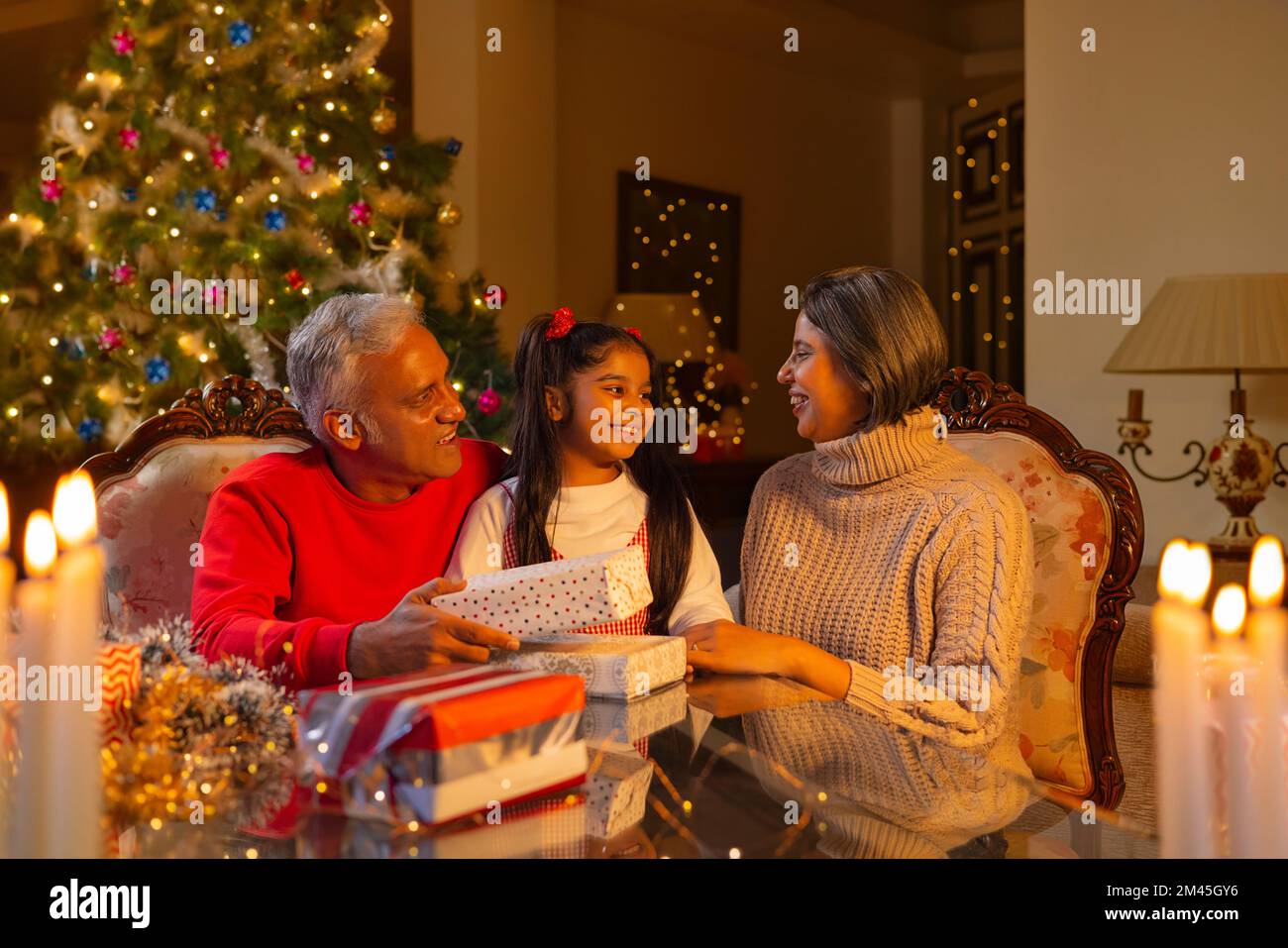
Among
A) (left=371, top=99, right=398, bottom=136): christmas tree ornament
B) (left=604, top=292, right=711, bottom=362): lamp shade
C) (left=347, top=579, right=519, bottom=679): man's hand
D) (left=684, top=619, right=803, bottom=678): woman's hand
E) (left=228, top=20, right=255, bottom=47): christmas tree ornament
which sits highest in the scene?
(left=228, top=20, right=255, bottom=47): christmas tree ornament

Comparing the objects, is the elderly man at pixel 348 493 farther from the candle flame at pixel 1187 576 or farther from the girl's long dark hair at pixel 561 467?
the candle flame at pixel 1187 576

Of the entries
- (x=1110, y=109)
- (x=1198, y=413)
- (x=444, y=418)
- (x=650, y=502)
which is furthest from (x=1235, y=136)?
(x=444, y=418)

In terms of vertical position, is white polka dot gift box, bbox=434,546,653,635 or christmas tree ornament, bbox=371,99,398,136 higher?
christmas tree ornament, bbox=371,99,398,136

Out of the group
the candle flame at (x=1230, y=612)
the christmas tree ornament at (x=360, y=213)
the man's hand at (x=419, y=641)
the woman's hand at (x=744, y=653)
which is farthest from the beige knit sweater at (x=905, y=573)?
the christmas tree ornament at (x=360, y=213)

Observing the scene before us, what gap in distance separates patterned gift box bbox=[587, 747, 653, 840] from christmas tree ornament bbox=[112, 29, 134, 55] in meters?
4.99

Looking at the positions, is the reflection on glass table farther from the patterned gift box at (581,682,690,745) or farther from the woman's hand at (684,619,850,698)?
the woman's hand at (684,619,850,698)

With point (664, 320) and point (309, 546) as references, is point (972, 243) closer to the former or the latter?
point (664, 320)

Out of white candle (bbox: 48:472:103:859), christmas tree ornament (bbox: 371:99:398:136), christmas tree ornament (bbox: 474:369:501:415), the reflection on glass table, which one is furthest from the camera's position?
christmas tree ornament (bbox: 371:99:398:136)

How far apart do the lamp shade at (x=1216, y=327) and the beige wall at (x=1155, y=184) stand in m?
0.77

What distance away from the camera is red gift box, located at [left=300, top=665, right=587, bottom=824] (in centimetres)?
107

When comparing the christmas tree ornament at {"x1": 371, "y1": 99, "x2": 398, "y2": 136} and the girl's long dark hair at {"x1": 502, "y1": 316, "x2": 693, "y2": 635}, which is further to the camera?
the christmas tree ornament at {"x1": 371, "y1": 99, "x2": 398, "y2": 136}

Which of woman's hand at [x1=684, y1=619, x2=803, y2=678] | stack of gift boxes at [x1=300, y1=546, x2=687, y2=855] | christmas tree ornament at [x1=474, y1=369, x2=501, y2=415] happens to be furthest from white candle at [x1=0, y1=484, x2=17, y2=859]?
christmas tree ornament at [x1=474, y1=369, x2=501, y2=415]

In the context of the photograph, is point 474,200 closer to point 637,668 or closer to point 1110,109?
point 1110,109

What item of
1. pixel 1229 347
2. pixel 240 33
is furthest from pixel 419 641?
pixel 240 33
